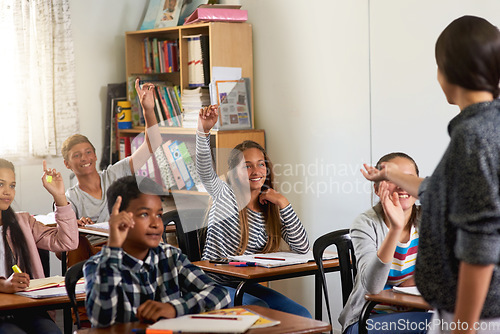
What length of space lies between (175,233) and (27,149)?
1764 millimetres

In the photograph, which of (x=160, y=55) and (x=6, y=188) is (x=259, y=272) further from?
(x=160, y=55)

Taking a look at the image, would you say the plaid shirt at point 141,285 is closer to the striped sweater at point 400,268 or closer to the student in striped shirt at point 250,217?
the striped sweater at point 400,268

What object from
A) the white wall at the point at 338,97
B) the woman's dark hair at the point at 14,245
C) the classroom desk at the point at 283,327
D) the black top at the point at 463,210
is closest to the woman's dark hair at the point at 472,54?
the black top at the point at 463,210

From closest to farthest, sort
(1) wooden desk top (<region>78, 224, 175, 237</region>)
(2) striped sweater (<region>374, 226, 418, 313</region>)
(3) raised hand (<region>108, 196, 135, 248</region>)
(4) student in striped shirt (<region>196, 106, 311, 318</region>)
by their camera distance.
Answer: (3) raised hand (<region>108, 196, 135, 248</region>) < (2) striped sweater (<region>374, 226, 418, 313</region>) < (4) student in striped shirt (<region>196, 106, 311, 318</region>) < (1) wooden desk top (<region>78, 224, 175, 237</region>)

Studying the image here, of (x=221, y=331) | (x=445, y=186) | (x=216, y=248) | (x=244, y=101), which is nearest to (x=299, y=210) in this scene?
(x=244, y=101)

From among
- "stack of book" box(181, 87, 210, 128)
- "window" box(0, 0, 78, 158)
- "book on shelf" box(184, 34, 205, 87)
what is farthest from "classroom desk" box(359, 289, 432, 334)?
"window" box(0, 0, 78, 158)

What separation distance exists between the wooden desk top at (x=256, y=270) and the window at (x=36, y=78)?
231cm

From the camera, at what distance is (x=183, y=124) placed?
14.7 feet

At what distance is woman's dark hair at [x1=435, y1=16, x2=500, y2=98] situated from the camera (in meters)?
1.22

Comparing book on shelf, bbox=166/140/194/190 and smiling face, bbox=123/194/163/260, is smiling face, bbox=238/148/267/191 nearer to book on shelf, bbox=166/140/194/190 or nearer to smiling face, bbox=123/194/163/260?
book on shelf, bbox=166/140/194/190

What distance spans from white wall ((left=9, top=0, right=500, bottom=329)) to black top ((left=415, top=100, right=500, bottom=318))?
199 cm

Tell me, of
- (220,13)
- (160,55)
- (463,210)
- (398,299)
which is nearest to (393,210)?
(398,299)

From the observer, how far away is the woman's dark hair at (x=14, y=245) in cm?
282

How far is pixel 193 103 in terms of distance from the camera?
176 inches
